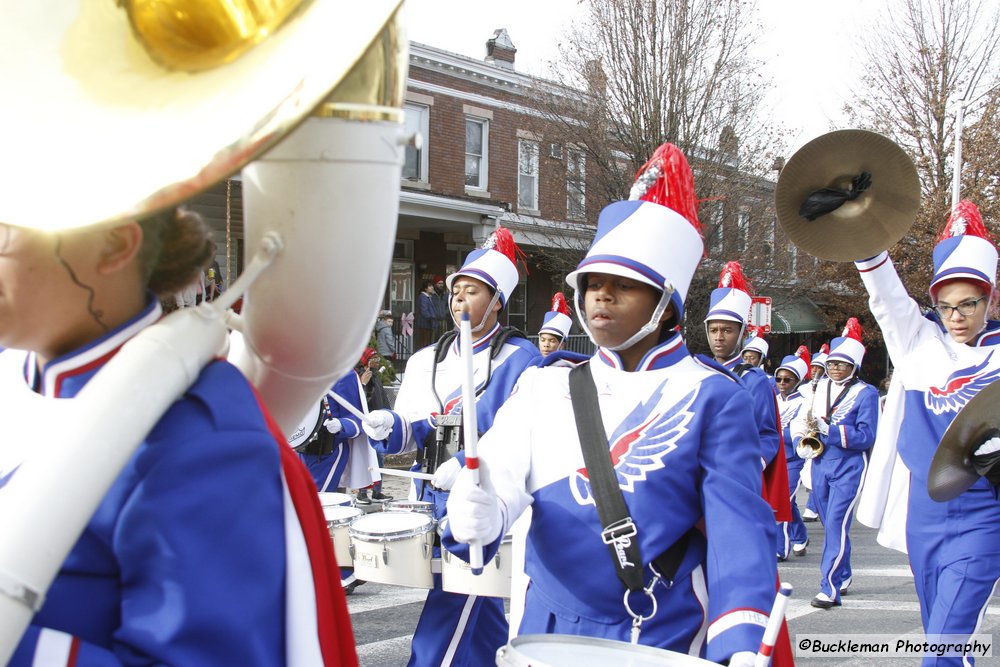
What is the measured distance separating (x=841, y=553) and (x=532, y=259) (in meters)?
15.8

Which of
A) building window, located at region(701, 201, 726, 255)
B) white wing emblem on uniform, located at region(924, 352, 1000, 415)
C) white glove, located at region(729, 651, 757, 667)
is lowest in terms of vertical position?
white glove, located at region(729, 651, 757, 667)

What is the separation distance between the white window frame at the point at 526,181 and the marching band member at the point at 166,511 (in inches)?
846

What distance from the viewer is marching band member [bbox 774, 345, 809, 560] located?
9.38 m

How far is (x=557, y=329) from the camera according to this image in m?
11.1

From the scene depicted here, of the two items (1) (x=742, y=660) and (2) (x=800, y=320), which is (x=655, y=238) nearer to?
(1) (x=742, y=660)

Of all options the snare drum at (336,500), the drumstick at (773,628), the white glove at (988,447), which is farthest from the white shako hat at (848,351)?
the drumstick at (773,628)

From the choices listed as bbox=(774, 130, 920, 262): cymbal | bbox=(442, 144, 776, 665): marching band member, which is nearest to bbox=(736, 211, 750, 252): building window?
bbox=(774, 130, 920, 262): cymbal

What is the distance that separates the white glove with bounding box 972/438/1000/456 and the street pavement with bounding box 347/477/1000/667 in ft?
7.08

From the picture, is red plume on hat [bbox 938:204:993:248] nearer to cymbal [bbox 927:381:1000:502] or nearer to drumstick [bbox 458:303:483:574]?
cymbal [bbox 927:381:1000:502]

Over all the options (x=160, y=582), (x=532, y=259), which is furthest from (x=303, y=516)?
(x=532, y=259)

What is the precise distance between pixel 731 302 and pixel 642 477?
5.91 metres

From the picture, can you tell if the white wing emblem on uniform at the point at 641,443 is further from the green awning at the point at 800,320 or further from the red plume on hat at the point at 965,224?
the green awning at the point at 800,320

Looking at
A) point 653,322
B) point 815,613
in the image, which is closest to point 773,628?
point 653,322

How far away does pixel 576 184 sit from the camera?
66.7 feet
